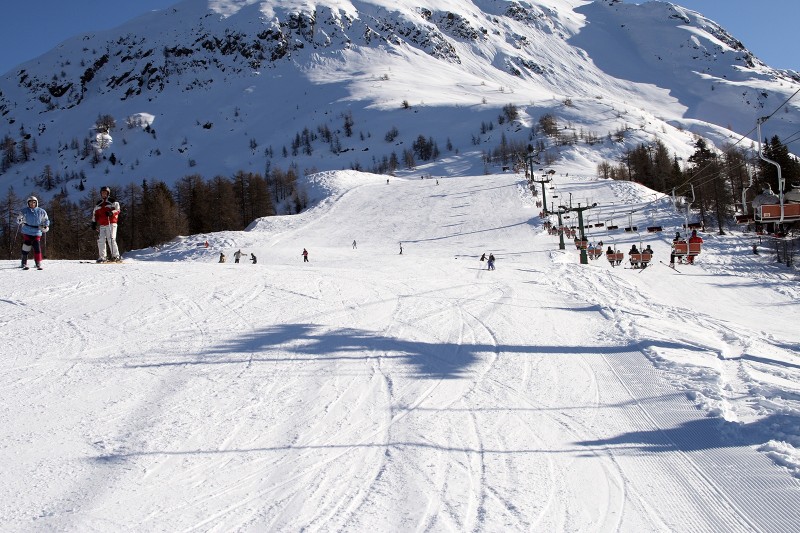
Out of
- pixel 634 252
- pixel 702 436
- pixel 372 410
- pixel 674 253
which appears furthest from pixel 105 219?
pixel 634 252

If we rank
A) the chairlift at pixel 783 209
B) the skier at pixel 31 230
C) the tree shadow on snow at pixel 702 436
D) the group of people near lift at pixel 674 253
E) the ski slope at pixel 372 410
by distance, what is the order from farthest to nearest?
the group of people near lift at pixel 674 253
the chairlift at pixel 783 209
the skier at pixel 31 230
the tree shadow on snow at pixel 702 436
the ski slope at pixel 372 410

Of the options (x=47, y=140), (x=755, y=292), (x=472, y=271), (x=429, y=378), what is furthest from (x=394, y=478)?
(x=47, y=140)

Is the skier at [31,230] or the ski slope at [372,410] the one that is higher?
the skier at [31,230]

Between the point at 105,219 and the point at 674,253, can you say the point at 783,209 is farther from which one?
the point at 105,219

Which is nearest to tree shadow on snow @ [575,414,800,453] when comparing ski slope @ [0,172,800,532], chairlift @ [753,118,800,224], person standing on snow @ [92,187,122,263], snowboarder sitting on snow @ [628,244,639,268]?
ski slope @ [0,172,800,532]

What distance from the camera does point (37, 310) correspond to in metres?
9.34

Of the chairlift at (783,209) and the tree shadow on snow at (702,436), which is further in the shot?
the chairlift at (783,209)

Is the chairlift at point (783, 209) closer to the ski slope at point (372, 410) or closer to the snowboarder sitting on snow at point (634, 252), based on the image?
the ski slope at point (372, 410)

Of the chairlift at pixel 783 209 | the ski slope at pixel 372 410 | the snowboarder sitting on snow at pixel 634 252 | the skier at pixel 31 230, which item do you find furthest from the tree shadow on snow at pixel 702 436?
the snowboarder sitting on snow at pixel 634 252

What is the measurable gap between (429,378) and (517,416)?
1.52 meters

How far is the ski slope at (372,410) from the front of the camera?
4.28 m

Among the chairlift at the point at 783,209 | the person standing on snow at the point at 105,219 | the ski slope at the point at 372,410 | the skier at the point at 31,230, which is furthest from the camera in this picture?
the person standing on snow at the point at 105,219

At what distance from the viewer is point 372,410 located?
240 inches

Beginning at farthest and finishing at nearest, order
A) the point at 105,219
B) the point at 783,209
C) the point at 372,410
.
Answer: the point at 105,219 → the point at 783,209 → the point at 372,410
